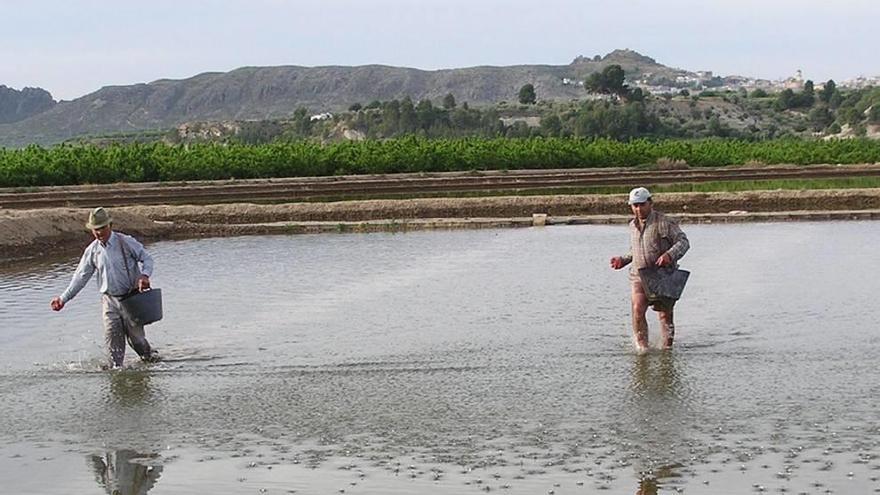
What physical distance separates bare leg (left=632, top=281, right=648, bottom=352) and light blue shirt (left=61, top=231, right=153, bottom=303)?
13.7 feet

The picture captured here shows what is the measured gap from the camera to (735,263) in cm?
1902

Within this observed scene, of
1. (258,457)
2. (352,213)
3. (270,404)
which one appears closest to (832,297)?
(270,404)

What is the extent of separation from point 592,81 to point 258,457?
4889 inches

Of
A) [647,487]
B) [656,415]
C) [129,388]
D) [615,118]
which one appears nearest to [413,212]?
[129,388]

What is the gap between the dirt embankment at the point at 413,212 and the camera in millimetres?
26625

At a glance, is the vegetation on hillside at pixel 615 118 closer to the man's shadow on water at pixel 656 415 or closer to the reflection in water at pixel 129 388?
the reflection in water at pixel 129 388

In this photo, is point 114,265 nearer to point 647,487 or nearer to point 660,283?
point 660,283

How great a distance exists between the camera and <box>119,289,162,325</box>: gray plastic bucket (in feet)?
39.4

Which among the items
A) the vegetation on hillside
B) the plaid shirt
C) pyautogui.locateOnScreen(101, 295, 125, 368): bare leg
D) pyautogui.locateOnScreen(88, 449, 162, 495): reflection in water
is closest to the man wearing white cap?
the plaid shirt

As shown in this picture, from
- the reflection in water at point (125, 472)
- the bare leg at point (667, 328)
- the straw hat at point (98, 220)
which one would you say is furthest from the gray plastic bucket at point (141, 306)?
the bare leg at point (667, 328)

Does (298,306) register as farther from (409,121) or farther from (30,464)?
(409,121)

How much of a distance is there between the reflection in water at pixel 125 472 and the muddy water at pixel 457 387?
2cm

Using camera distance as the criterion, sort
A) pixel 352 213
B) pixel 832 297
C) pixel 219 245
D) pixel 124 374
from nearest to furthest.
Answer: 1. pixel 124 374
2. pixel 832 297
3. pixel 219 245
4. pixel 352 213

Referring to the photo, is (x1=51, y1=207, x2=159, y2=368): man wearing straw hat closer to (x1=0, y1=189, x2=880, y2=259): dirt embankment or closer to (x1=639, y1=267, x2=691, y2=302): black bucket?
(x1=639, y1=267, x2=691, y2=302): black bucket
